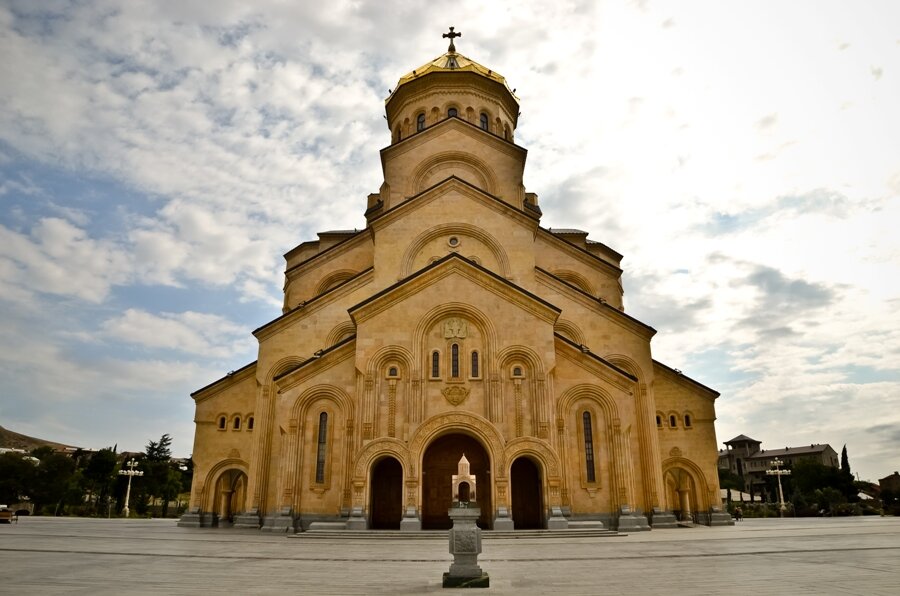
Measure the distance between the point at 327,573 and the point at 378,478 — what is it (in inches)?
504

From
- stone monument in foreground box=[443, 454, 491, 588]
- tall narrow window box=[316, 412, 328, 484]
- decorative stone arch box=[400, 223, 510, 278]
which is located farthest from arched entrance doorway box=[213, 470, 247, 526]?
stone monument in foreground box=[443, 454, 491, 588]

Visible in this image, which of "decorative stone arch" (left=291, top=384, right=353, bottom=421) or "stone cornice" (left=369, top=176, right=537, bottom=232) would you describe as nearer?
"decorative stone arch" (left=291, top=384, right=353, bottom=421)

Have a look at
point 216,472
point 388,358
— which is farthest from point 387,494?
point 216,472

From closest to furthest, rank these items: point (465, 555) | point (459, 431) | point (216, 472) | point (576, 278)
A: point (465, 555) → point (459, 431) → point (216, 472) → point (576, 278)

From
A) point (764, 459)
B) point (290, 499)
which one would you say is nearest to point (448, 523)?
point (290, 499)

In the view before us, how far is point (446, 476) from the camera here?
2191cm

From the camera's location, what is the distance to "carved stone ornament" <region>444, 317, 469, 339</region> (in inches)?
864

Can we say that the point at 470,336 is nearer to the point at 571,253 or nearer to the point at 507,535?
the point at 507,535

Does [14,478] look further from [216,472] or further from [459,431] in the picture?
[459,431]

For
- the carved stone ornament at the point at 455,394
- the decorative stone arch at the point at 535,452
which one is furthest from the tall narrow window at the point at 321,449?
the decorative stone arch at the point at 535,452

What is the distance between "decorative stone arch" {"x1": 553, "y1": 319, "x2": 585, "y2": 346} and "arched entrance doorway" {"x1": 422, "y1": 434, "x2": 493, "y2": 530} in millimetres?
6479

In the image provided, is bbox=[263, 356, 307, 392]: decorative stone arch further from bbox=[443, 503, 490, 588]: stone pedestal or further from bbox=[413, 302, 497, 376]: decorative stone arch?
bbox=[443, 503, 490, 588]: stone pedestal

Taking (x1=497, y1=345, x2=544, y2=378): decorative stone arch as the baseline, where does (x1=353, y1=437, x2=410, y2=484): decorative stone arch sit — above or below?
below

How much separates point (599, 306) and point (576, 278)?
372cm
